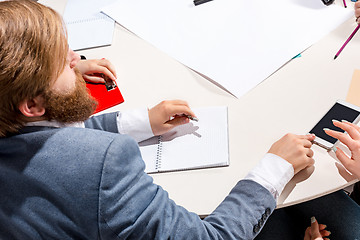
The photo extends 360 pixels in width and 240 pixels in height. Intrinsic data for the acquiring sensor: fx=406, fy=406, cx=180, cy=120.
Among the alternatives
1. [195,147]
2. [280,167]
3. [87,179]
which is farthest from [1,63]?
[280,167]

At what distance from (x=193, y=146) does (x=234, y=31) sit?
44 cm

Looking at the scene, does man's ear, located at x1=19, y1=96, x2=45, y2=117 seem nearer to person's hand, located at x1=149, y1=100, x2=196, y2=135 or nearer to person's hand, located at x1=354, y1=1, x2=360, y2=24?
person's hand, located at x1=149, y1=100, x2=196, y2=135

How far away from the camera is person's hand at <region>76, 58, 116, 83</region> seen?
1.23 m

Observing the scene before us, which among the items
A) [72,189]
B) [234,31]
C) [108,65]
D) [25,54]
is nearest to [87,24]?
[108,65]

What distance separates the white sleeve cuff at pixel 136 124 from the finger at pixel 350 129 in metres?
0.48

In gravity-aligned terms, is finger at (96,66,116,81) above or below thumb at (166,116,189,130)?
above

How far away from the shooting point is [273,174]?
3.03 feet

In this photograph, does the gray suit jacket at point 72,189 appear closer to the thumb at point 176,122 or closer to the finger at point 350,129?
the thumb at point 176,122

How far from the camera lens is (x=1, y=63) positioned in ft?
2.27

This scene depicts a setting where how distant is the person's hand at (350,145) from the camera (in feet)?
3.04

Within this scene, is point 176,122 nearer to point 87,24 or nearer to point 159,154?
point 159,154

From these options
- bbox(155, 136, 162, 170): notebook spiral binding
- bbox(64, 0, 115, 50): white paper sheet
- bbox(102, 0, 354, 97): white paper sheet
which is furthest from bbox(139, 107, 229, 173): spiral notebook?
bbox(64, 0, 115, 50): white paper sheet

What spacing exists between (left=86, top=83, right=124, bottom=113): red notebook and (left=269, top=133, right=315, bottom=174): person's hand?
48 centimetres

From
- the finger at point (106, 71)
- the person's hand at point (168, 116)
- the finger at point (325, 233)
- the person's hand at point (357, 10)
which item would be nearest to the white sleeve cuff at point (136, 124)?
the person's hand at point (168, 116)
